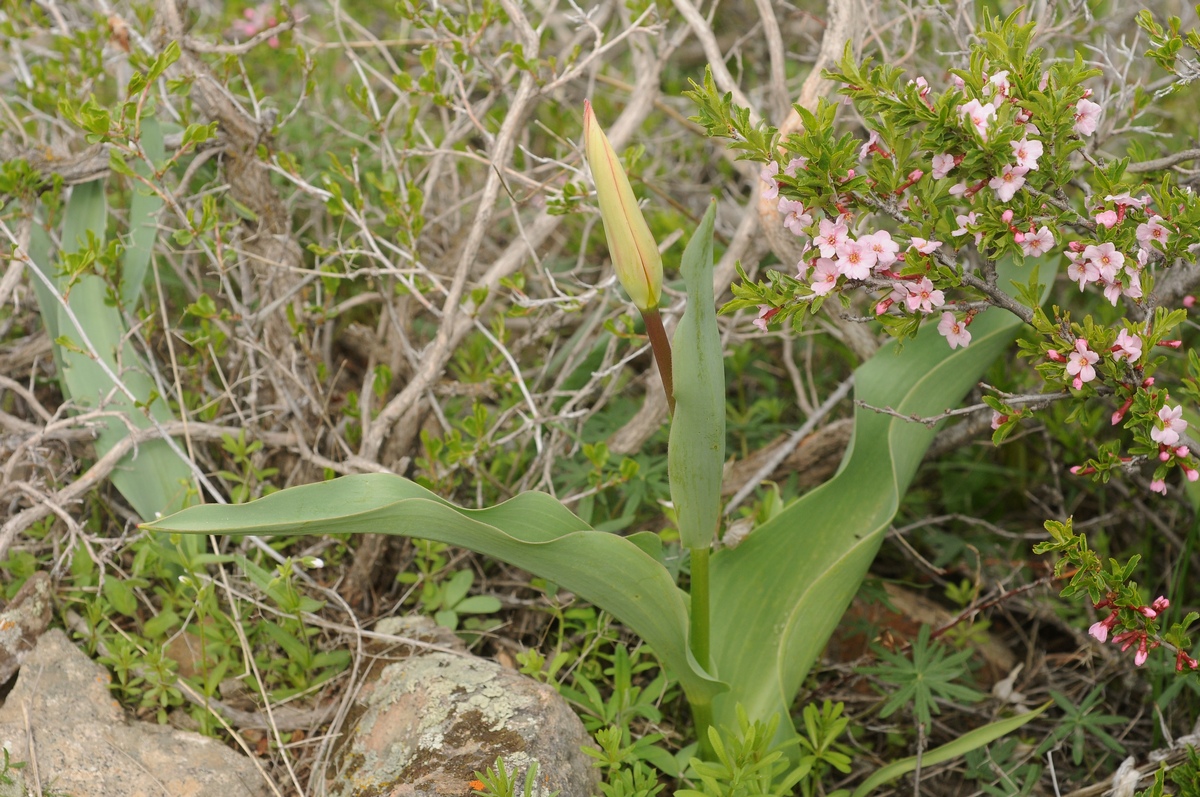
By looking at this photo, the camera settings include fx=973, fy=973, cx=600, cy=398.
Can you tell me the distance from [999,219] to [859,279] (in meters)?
0.22

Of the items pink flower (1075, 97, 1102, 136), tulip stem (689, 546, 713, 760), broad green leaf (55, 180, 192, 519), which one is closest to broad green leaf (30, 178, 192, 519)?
broad green leaf (55, 180, 192, 519)

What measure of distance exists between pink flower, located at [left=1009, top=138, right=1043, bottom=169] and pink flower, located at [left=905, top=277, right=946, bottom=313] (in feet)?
0.67

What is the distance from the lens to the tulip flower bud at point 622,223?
4.27 ft

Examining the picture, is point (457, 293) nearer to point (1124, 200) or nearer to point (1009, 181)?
point (1009, 181)

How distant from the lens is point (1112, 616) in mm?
1467

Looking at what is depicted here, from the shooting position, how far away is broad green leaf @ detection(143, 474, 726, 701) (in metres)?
1.34

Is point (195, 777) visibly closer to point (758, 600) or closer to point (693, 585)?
point (693, 585)

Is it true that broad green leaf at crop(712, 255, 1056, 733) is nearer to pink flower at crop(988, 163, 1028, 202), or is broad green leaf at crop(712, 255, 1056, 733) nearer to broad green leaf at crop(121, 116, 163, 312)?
pink flower at crop(988, 163, 1028, 202)

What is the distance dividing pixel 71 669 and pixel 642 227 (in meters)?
1.35

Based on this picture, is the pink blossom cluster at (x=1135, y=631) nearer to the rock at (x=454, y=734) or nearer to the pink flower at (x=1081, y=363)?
the pink flower at (x=1081, y=363)

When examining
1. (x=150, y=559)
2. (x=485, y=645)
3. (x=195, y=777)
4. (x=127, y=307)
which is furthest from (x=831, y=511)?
(x=127, y=307)

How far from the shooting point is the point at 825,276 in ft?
4.67

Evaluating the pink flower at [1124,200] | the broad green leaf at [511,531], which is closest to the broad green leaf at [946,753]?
the broad green leaf at [511,531]

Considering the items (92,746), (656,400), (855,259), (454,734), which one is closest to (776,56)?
(656,400)
